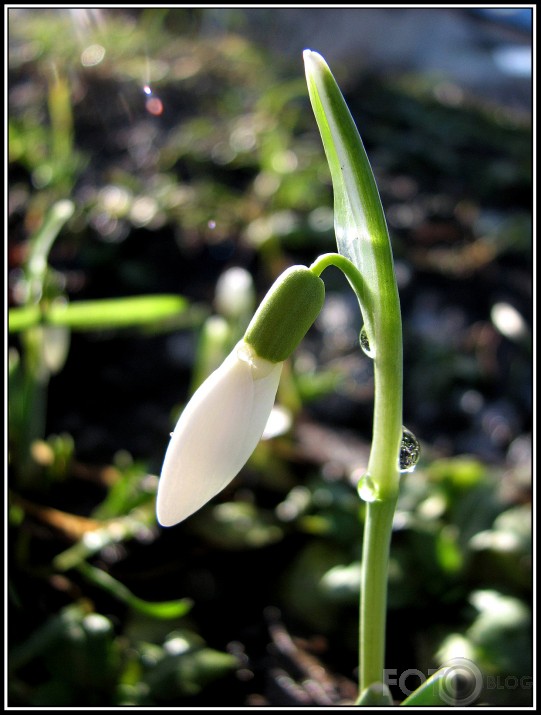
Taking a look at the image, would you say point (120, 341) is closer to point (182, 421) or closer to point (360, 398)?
point (360, 398)

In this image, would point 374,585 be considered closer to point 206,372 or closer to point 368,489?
point 368,489

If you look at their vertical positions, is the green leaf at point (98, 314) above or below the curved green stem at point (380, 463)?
above

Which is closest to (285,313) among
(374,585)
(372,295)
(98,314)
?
(372,295)

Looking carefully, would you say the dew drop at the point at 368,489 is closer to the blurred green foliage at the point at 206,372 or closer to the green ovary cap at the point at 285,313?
the green ovary cap at the point at 285,313

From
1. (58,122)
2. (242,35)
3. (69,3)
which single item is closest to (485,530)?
(69,3)

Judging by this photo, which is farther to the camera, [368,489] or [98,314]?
[98,314]

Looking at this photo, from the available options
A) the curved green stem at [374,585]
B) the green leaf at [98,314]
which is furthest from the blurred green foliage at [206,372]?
the curved green stem at [374,585]
